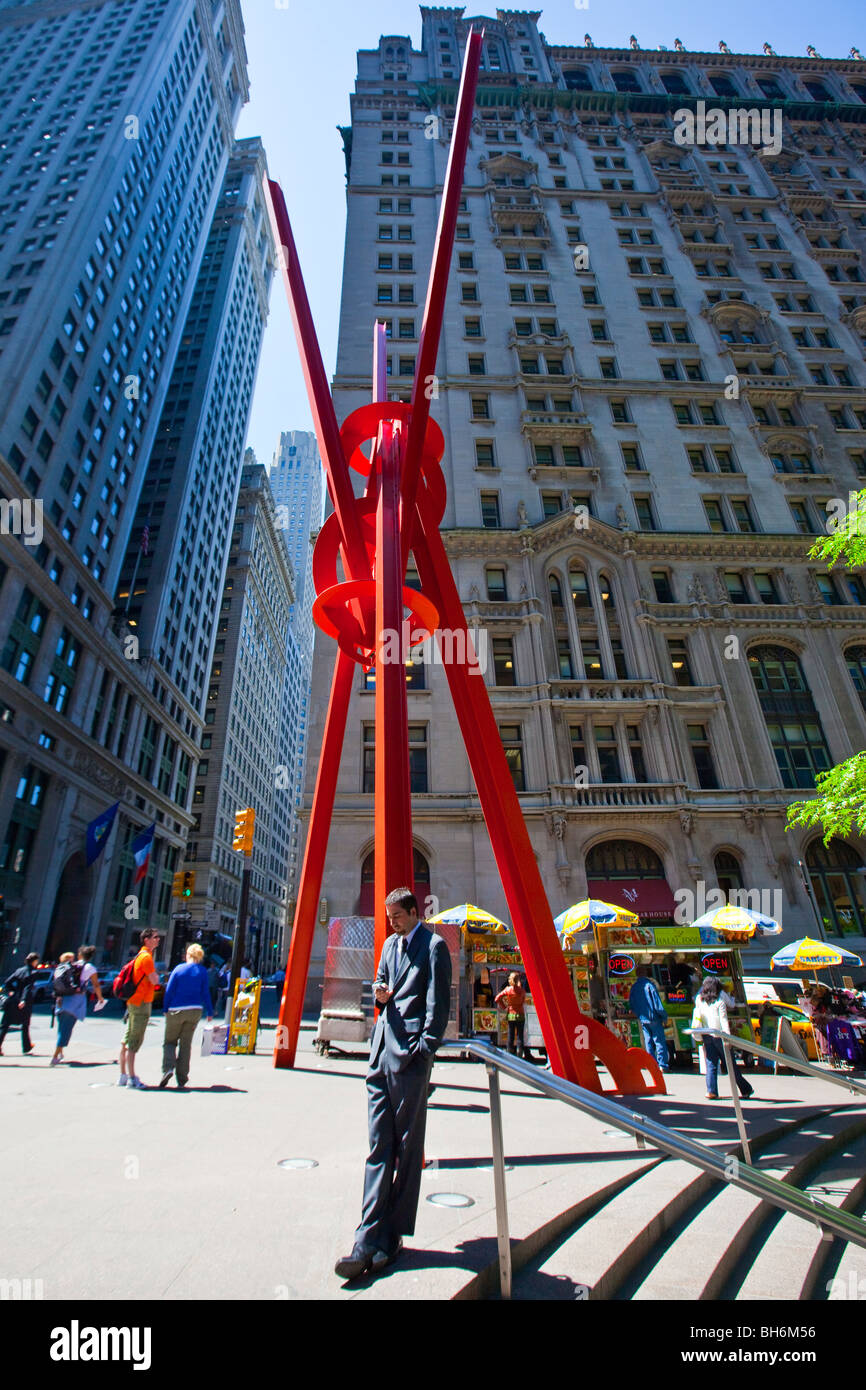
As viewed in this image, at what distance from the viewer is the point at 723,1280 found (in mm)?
4504

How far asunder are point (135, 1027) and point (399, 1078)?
7.36 meters

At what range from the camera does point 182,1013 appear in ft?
32.6

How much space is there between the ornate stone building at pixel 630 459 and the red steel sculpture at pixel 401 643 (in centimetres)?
1697

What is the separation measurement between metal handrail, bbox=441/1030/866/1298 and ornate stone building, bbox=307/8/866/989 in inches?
987

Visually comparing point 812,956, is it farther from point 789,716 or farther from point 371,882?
point 789,716

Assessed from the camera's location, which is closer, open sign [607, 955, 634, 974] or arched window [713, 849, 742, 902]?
open sign [607, 955, 634, 974]

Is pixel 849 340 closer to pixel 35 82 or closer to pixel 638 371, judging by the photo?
pixel 638 371

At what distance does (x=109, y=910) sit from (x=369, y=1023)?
4307cm

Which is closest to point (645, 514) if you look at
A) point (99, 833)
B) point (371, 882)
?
point (371, 882)

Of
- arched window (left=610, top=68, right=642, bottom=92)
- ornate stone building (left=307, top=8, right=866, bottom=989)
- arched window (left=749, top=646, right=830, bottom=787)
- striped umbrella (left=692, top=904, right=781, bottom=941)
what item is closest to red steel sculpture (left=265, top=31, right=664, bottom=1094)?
striped umbrella (left=692, top=904, right=781, bottom=941)

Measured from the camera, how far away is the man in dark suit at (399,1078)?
3.75 meters

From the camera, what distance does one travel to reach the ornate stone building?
99.1ft

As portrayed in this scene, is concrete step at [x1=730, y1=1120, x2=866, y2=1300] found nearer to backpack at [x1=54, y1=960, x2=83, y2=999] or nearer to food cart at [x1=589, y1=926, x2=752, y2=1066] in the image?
food cart at [x1=589, y1=926, x2=752, y2=1066]
